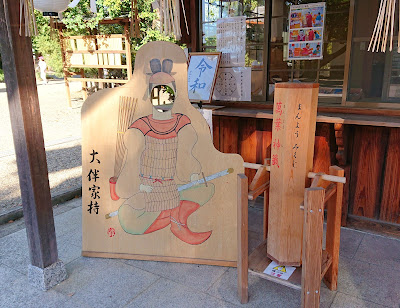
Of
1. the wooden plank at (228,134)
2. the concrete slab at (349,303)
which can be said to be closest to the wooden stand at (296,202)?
the concrete slab at (349,303)

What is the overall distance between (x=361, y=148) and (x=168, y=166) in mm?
1957

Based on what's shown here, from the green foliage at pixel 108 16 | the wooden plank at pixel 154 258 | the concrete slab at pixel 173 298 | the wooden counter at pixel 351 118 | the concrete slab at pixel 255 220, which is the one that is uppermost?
the green foliage at pixel 108 16

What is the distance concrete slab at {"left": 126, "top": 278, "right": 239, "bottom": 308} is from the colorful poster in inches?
104

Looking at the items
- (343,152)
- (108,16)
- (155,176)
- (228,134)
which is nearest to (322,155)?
(343,152)

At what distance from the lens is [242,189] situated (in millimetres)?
2229

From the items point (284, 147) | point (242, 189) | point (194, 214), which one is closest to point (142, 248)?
point (194, 214)

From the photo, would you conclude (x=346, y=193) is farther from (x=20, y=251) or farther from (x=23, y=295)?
(x=20, y=251)

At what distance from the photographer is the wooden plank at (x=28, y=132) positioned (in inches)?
90.6

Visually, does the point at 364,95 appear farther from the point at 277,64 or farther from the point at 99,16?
the point at 99,16

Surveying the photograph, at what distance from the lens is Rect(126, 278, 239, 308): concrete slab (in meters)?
2.42

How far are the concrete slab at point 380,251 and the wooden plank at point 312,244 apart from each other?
3.60 ft

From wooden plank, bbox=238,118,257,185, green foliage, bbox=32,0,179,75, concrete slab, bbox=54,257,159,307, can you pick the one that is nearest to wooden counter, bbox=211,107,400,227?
wooden plank, bbox=238,118,257,185

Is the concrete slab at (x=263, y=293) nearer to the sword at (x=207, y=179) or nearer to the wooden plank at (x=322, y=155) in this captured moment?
the sword at (x=207, y=179)

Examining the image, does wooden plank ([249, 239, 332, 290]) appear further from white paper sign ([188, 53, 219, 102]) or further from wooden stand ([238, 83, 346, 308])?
white paper sign ([188, 53, 219, 102])
